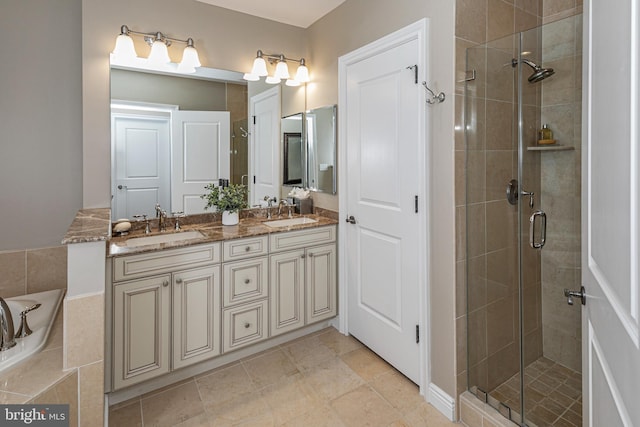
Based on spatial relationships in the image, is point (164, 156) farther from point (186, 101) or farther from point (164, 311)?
point (164, 311)

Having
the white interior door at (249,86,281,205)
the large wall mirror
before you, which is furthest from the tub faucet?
the white interior door at (249,86,281,205)

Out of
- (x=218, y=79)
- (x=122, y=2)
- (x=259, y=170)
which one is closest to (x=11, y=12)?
(x=122, y=2)

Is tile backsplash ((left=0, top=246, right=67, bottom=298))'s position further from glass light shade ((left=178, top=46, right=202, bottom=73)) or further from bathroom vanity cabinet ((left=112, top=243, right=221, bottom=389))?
glass light shade ((left=178, top=46, right=202, bottom=73))

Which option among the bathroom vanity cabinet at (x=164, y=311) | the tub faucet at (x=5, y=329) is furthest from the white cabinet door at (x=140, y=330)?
the tub faucet at (x=5, y=329)

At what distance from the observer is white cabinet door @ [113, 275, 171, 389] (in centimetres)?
187

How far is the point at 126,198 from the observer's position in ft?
7.59

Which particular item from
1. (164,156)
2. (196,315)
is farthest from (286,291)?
(164,156)

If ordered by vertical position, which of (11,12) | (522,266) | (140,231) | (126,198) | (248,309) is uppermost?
(11,12)

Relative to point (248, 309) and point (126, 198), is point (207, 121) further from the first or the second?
point (248, 309)

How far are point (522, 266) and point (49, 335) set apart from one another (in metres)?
2.49

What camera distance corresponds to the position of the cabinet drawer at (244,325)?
2252mm

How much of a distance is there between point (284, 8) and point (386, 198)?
68.6 inches

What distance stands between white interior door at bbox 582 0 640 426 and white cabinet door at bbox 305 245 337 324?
5.85 ft

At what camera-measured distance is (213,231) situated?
7.73 feet
